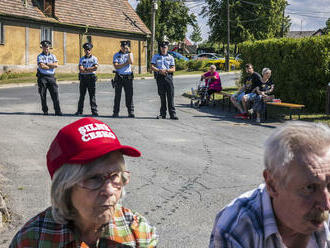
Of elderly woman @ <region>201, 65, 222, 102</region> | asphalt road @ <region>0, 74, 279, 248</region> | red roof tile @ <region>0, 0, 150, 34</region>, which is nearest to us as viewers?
asphalt road @ <region>0, 74, 279, 248</region>

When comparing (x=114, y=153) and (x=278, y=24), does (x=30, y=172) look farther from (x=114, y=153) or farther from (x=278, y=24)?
(x=278, y=24)

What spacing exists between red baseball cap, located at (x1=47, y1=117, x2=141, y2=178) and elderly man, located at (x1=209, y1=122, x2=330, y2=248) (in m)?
0.63

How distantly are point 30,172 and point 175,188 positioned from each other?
2297 millimetres

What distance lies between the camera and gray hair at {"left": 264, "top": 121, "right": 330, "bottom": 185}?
208 centimetres

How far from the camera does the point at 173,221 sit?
548 cm

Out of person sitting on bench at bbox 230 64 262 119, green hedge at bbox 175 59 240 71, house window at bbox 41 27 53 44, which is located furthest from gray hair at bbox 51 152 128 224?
green hedge at bbox 175 59 240 71

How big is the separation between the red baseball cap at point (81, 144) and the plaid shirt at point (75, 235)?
0.25m

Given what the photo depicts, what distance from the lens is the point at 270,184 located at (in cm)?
221

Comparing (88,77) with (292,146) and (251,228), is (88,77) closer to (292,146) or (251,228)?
(251,228)

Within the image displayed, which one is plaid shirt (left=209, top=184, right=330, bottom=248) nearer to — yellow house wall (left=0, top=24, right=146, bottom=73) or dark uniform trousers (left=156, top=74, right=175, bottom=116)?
dark uniform trousers (left=156, top=74, right=175, bottom=116)

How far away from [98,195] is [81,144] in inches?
9.9

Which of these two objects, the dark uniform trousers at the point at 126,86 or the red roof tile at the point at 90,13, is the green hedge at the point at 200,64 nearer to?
the red roof tile at the point at 90,13

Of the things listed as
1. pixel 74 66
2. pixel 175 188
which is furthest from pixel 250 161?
pixel 74 66

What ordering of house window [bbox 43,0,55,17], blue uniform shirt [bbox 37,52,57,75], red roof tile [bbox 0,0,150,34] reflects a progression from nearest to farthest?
blue uniform shirt [bbox 37,52,57,75], red roof tile [bbox 0,0,150,34], house window [bbox 43,0,55,17]
